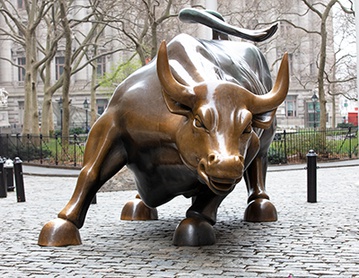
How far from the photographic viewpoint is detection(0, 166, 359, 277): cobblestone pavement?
5.69 meters

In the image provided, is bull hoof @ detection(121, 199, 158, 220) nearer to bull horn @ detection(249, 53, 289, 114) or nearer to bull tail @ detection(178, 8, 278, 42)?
bull tail @ detection(178, 8, 278, 42)

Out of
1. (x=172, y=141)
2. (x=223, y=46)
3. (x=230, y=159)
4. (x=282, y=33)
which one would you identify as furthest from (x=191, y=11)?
(x=282, y=33)

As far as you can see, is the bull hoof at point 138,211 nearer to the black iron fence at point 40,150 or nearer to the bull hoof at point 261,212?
the bull hoof at point 261,212

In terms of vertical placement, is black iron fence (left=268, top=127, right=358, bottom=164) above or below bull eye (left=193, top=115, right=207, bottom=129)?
below

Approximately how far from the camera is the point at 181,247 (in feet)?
22.0

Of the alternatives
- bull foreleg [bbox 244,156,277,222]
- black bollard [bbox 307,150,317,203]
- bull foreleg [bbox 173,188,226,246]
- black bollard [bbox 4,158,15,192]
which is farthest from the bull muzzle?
black bollard [bbox 4,158,15,192]

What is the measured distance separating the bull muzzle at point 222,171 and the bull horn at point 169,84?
592mm

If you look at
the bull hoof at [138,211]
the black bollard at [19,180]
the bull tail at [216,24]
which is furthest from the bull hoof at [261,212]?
the black bollard at [19,180]

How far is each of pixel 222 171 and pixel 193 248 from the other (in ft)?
5.15

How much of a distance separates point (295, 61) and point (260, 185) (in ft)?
189

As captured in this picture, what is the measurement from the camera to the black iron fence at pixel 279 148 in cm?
2708

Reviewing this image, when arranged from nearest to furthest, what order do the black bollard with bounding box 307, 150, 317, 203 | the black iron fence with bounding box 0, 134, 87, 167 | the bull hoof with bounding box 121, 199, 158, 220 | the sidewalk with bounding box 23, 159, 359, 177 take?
the bull hoof with bounding box 121, 199, 158, 220 → the black bollard with bounding box 307, 150, 317, 203 → the sidewalk with bounding box 23, 159, 359, 177 → the black iron fence with bounding box 0, 134, 87, 167

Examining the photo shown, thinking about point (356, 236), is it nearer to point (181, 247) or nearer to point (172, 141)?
point (181, 247)

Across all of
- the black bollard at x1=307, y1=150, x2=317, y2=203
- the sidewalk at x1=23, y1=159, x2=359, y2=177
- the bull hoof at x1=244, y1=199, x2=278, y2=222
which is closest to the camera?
the bull hoof at x1=244, y1=199, x2=278, y2=222
